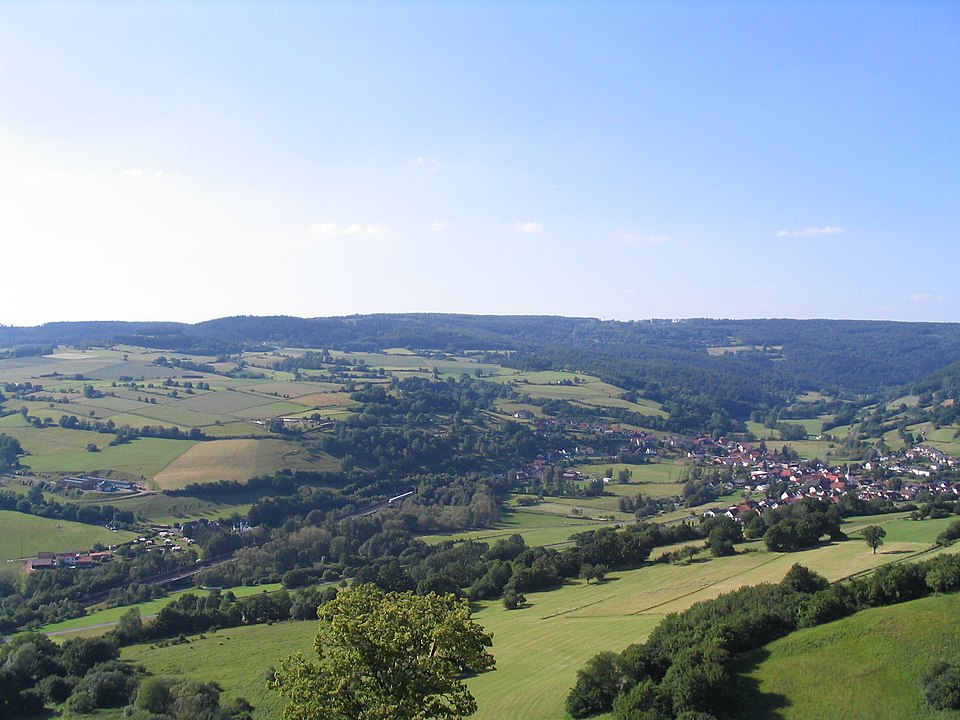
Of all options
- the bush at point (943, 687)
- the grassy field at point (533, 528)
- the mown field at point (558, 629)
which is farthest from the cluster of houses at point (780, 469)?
the bush at point (943, 687)

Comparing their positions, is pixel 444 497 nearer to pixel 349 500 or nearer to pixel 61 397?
pixel 349 500

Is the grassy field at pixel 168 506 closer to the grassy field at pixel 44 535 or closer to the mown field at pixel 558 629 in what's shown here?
the grassy field at pixel 44 535

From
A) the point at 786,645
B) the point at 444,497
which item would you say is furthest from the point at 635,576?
the point at 444,497

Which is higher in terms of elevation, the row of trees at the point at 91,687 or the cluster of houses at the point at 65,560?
the row of trees at the point at 91,687

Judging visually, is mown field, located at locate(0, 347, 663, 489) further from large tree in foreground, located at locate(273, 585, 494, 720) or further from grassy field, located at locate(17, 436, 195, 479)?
large tree in foreground, located at locate(273, 585, 494, 720)

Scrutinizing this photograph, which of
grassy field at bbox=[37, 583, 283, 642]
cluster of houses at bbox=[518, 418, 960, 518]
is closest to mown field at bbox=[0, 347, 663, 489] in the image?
cluster of houses at bbox=[518, 418, 960, 518]
